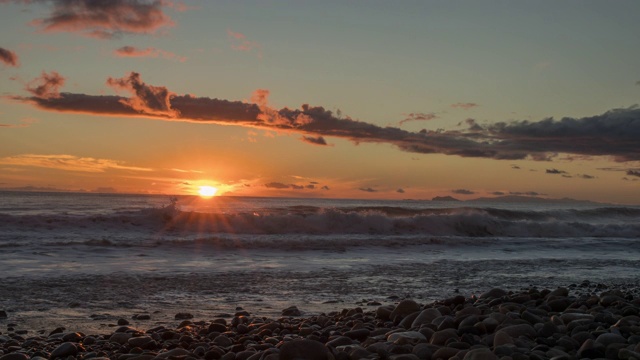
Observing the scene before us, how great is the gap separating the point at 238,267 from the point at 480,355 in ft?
30.1

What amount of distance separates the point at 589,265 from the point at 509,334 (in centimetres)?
1090

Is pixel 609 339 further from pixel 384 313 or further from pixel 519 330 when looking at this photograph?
pixel 384 313

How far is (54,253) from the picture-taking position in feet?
46.6

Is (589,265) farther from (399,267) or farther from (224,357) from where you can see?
(224,357)

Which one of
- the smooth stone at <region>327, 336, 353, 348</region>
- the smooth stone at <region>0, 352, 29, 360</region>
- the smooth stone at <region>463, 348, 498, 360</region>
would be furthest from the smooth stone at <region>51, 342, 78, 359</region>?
the smooth stone at <region>463, 348, 498, 360</region>

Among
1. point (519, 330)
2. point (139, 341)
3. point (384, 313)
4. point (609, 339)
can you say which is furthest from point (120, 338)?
point (609, 339)

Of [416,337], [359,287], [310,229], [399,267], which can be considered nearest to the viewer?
[416,337]

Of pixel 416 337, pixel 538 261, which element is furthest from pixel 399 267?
pixel 416 337

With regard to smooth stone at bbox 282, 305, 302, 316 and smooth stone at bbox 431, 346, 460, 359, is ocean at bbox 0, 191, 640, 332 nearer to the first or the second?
smooth stone at bbox 282, 305, 302, 316

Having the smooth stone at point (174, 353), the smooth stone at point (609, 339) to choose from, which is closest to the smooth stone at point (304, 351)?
the smooth stone at point (174, 353)

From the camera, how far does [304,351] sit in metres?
4.56

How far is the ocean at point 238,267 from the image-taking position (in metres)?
8.40

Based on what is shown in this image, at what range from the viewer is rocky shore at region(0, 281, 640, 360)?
4.60 metres

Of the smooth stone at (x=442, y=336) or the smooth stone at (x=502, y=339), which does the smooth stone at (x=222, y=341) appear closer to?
the smooth stone at (x=442, y=336)
